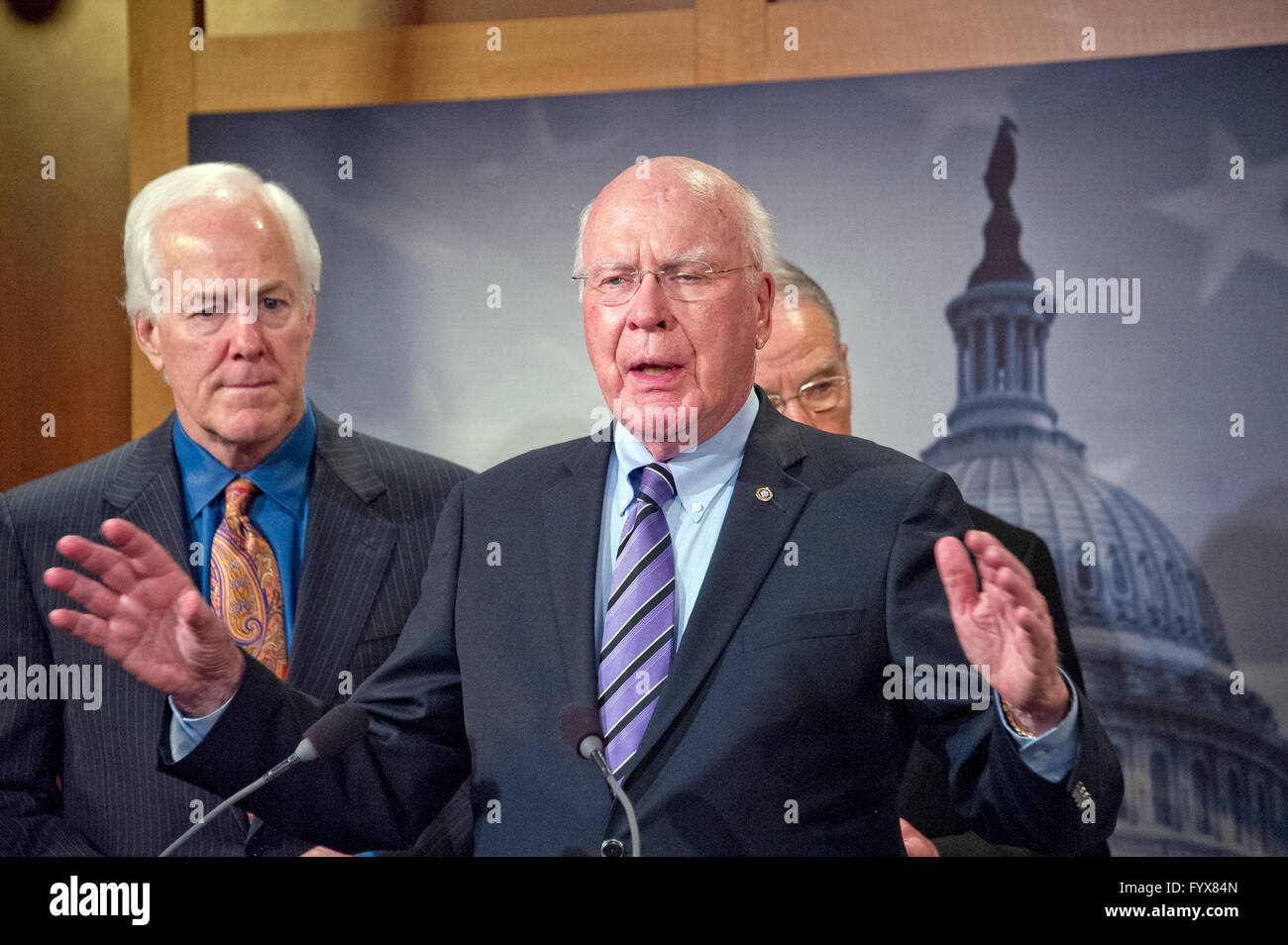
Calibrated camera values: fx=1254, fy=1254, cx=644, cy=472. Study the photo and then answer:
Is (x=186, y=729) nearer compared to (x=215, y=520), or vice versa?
(x=186, y=729)

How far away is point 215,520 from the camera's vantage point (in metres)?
2.28

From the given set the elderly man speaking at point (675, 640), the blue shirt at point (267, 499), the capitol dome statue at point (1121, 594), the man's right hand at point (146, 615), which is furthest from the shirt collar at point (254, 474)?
the capitol dome statue at point (1121, 594)

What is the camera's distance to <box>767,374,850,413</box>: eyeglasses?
276 centimetres

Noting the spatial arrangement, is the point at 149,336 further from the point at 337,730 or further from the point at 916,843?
the point at 916,843

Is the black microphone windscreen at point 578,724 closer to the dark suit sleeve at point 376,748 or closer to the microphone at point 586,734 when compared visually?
the microphone at point 586,734

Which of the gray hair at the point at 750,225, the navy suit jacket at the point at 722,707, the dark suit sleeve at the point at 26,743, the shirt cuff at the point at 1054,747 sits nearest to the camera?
the shirt cuff at the point at 1054,747

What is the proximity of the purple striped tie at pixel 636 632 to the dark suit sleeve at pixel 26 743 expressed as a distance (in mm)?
A: 981

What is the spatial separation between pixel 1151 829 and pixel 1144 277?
1.26 metres

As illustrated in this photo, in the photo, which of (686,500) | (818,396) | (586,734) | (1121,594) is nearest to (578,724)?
(586,734)

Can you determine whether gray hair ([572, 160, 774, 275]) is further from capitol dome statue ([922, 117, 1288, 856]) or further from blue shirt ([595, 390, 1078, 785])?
capitol dome statue ([922, 117, 1288, 856])

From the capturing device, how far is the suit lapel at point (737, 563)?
1.62 m

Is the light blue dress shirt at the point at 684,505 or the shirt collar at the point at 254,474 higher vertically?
the shirt collar at the point at 254,474

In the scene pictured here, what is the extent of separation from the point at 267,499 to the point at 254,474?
0.05m
